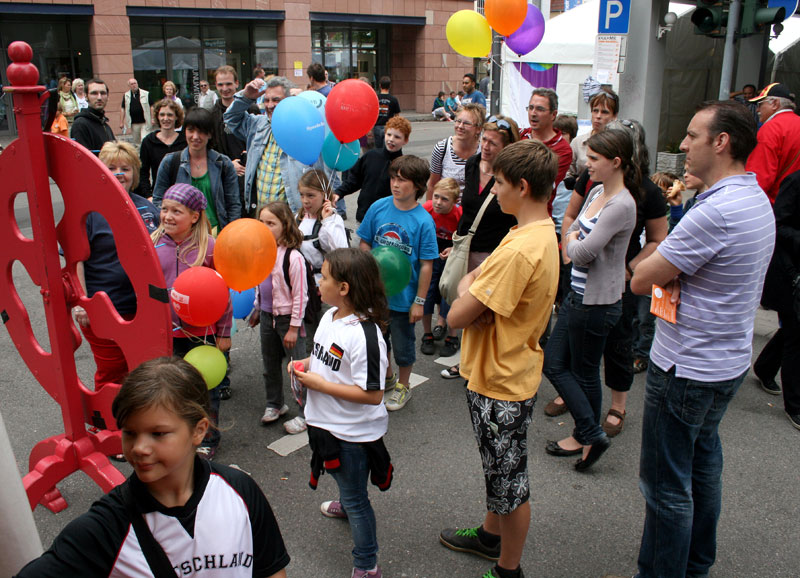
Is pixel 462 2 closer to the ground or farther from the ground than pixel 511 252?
farther from the ground

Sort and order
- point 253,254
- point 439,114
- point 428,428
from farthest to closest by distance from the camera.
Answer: point 439,114 < point 428,428 < point 253,254

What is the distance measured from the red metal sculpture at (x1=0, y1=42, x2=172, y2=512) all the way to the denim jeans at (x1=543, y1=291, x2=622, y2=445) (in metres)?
2.09

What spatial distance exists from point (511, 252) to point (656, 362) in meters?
0.72

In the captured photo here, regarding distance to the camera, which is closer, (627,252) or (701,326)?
(701,326)

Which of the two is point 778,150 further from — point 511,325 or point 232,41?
point 232,41

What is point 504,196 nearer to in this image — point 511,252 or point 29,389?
point 511,252

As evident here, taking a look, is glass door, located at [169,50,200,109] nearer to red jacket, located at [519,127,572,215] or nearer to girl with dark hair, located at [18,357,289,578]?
red jacket, located at [519,127,572,215]

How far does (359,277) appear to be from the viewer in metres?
2.72

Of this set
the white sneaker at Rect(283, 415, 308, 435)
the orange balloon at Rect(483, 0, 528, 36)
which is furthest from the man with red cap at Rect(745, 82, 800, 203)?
the white sneaker at Rect(283, 415, 308, 435)

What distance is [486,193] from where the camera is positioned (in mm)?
4547

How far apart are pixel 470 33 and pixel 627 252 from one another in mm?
4384

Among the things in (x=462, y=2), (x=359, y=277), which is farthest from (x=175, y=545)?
(x=462, y=2)

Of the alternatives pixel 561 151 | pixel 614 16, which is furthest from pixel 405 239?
pixel 614 16

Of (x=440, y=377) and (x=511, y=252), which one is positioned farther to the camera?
(x=440, y=377)
